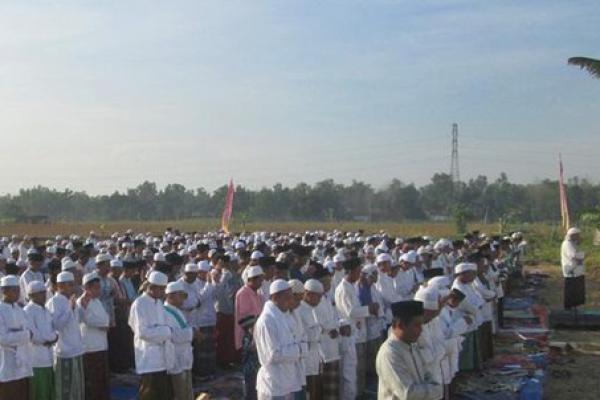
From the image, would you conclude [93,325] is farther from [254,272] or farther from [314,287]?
[314,287]

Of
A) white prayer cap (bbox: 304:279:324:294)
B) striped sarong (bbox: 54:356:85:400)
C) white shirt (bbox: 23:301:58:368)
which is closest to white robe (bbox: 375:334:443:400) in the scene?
white prayer cap (bbox: 304:279:324:294)

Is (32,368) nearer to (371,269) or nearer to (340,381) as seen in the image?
(340,381)

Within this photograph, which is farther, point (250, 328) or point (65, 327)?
point (250, 328)

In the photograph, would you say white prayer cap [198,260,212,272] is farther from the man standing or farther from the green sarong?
the man standing

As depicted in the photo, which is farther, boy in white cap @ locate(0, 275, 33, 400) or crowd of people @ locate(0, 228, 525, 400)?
boy in white cap @ locate(0, 275, 33, 400)

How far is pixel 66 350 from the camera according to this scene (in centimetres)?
775

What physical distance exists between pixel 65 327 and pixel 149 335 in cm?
121

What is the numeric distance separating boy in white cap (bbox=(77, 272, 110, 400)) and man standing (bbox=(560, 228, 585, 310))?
383 inches

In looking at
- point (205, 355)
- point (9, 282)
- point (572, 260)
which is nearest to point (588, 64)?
point (572, 260)

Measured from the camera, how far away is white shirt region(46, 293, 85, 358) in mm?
7680

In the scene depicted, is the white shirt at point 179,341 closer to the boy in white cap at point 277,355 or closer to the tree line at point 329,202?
the boy in white cap at point 277,355

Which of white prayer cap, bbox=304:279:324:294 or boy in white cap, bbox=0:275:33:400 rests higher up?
white prayer cap, bbox=304:279:324:294

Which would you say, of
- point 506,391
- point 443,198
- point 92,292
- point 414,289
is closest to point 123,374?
point 92,292

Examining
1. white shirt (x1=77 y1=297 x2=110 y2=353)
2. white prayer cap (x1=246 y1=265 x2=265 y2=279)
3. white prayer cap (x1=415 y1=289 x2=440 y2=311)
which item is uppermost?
white prayer cap (x1=246 y1=265 x2=265 y2=279)
